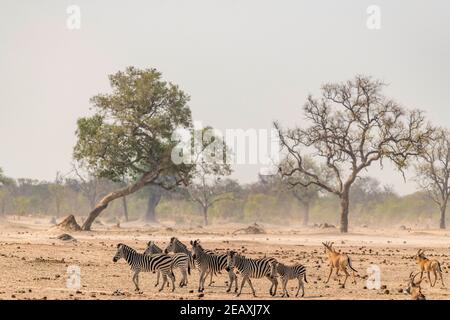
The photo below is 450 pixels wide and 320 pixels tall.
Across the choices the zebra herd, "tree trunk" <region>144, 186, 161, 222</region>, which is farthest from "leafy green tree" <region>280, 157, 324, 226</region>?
the zebra herd

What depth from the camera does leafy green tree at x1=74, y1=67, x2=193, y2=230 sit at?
61500mm

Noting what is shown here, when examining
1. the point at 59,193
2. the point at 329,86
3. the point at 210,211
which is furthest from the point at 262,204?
the point at 329,86

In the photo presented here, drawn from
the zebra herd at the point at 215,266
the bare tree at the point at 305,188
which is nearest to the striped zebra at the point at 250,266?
the zebra herd at the point at 215,266

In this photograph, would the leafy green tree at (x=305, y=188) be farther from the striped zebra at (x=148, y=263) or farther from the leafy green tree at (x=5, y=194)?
the striped zebra at (x=148, y=263)

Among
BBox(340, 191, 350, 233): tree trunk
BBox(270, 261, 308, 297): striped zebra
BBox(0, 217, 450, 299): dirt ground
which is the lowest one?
BBox(0, 217, 450, 299): dirt ground

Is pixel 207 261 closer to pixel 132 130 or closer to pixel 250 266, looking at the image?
pixel 250 266

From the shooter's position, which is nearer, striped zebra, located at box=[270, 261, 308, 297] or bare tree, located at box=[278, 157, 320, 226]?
striped zebra, located at box=[270, 261, 308, 297]

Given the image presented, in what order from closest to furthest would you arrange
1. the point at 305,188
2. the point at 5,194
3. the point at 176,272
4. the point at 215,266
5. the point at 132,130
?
the point at 215,266 → the point at 176,272 → the point at 132,130 → the point at 305,188 → the point at 5,194

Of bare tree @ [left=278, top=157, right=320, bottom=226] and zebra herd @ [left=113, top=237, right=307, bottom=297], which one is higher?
bare tree @ [left=278, top=157, right=320, bottom=226]

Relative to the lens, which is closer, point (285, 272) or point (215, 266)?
point (285, 272)

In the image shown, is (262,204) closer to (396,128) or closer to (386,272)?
(396,128)

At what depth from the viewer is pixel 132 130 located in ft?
206

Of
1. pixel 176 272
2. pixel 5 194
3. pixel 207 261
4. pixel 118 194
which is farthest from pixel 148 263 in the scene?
pixel 5 194

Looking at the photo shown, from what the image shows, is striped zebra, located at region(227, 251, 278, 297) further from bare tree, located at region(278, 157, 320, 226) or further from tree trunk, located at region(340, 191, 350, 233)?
bare tree, located at region(278, 157, 320, 226)
